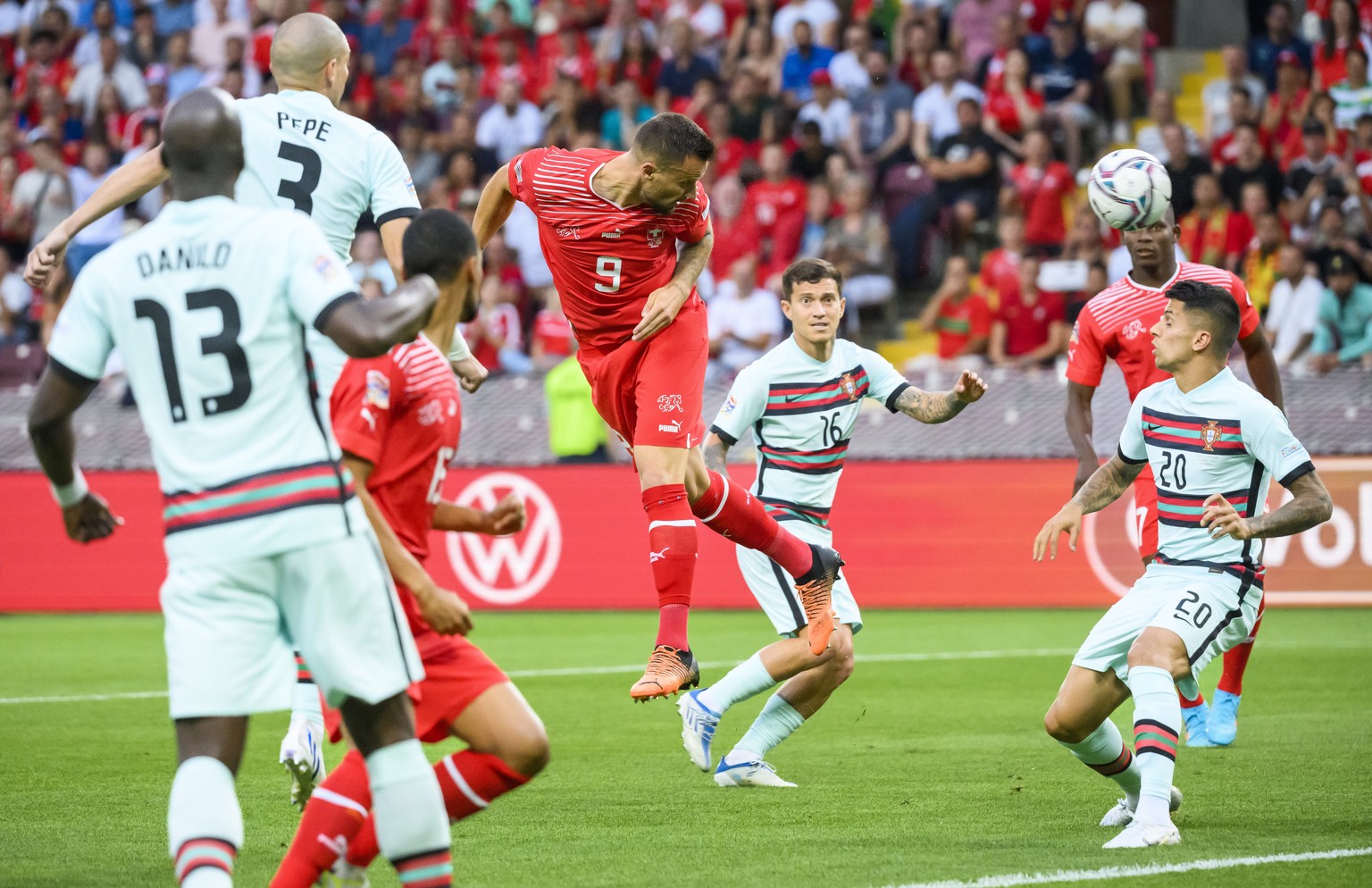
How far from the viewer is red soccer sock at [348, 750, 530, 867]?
468cm

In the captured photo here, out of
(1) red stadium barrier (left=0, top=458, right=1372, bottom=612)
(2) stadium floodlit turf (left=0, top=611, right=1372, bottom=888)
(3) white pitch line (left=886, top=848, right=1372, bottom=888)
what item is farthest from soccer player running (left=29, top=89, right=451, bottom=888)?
(1) red stadium barrier (left=0, top=458, right=1372, bottom=612)

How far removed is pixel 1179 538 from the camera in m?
6.19

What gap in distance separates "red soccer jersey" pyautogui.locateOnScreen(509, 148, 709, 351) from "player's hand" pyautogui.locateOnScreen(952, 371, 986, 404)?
126cm

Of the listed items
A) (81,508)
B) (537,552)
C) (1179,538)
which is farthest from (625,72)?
(81,508)

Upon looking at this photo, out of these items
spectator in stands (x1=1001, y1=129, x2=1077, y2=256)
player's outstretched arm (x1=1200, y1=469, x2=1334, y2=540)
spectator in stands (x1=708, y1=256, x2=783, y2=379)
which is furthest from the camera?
spectator in stands (x1=1001, y1=129, x2=1077, y2=256)

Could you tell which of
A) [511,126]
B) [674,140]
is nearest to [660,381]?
[674,140]

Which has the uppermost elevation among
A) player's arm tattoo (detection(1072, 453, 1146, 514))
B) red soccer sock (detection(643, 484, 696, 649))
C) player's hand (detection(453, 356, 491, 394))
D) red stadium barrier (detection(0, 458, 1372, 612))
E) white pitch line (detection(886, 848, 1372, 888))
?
player's hand (detection(453, 356, 491, 394))

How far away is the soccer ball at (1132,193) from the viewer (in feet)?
25.6

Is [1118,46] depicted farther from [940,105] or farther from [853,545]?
[853,545]

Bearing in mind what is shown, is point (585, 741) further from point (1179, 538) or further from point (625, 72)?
point (625, 72)

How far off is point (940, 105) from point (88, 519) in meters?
A: 14.5

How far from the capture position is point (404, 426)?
448 cm

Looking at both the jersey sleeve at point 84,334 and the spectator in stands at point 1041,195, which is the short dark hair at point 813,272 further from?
the spectator in stands at point 1041,195

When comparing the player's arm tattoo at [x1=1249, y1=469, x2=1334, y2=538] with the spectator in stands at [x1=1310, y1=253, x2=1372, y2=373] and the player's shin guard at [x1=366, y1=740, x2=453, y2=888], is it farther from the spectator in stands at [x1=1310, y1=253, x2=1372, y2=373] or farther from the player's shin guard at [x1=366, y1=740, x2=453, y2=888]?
the spectator in stands at [x1=1310, y1=253, x2=1372, y2=373]
